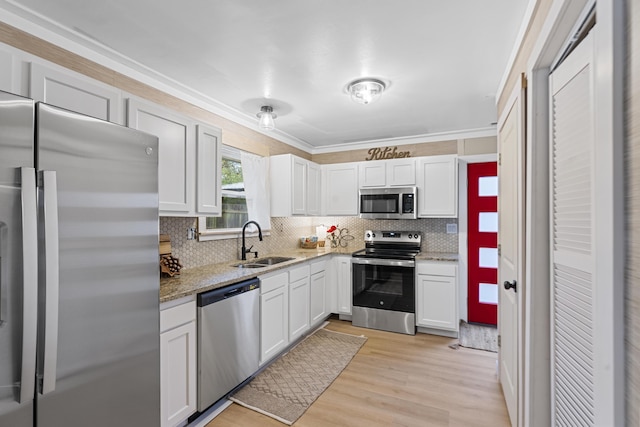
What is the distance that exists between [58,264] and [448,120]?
3565 mm

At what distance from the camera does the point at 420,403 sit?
228 cm

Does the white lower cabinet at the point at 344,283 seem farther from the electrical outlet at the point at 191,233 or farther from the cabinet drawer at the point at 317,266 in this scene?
the electrical outlet at the point at 191,233

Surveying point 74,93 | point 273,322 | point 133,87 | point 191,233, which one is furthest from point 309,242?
point 74,93

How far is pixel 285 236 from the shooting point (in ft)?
13.7

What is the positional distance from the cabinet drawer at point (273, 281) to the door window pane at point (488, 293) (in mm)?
2611

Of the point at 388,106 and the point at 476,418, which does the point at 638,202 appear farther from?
the point at 388,106

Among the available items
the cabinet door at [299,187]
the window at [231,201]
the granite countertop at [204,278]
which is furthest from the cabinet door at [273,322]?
the cabinet door at [299,187]

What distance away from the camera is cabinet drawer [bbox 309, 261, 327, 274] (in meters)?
3.60

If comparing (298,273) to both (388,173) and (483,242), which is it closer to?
(388,173)

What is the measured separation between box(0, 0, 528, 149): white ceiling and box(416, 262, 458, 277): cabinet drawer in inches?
66.6

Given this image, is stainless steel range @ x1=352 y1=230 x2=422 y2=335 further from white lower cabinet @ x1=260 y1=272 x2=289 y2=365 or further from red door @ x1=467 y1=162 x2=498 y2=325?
white lower cabinet @ x1=260 y1=272 x2=289 y2=365

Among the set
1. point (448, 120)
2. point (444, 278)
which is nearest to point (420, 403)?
point (444, 278)

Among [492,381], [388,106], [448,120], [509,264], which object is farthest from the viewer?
[448,120]

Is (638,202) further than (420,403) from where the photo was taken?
No
